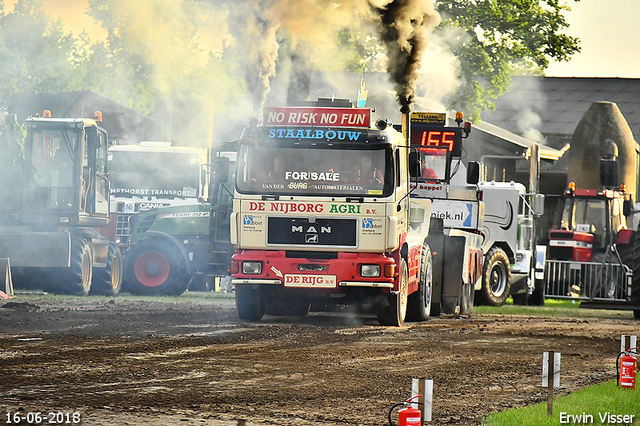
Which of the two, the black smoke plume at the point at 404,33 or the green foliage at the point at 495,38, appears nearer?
the black smoke plume at the point at 404,33

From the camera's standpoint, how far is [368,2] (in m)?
20.5

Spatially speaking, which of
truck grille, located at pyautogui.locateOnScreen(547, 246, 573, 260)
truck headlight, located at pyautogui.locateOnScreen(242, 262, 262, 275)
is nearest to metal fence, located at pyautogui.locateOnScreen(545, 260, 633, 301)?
truck grille, located at pyautogui.locateOnScreen(547, 246, 573, 260)

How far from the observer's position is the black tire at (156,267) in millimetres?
22000

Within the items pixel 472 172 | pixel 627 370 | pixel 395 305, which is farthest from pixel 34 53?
pixel 627 370

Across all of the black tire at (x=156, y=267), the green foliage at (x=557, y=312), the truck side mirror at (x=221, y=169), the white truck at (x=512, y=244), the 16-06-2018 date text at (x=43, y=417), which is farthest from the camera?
the white truck at (x=512, y=244)

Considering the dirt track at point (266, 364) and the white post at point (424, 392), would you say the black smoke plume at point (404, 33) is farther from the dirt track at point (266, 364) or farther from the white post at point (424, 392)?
the white post at point (424, 392)

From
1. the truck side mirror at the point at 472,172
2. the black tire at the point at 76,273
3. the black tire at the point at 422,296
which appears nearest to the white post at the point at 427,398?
the black tire at the point at 422,296

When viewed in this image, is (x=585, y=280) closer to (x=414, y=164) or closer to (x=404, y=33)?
(x=404, y=33)

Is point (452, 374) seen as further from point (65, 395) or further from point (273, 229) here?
point (273, 229)

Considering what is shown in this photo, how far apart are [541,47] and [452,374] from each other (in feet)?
89.2

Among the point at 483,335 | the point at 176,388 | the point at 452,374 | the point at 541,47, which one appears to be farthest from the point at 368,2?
the point at 541,47

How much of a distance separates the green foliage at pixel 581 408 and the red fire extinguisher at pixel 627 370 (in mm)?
87

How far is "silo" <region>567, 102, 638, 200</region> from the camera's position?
4147 cm

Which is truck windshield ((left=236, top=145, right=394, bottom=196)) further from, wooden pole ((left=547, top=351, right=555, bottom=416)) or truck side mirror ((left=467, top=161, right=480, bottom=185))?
wooden pole ((left=547, top=351, right=555, bottom=416))
